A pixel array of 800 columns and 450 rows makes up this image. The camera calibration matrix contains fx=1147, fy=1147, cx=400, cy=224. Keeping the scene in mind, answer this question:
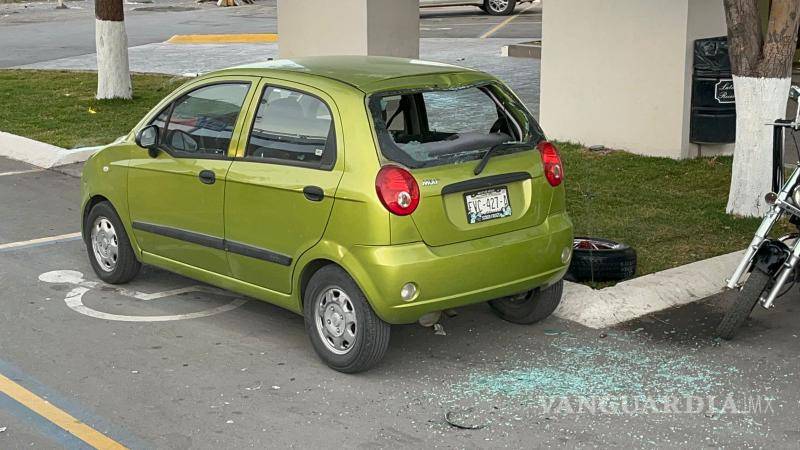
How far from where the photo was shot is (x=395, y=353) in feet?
21.3

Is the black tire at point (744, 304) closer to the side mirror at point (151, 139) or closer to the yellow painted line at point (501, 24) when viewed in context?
the side mirror at point (151, 139)

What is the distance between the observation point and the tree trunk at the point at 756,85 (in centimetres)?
866

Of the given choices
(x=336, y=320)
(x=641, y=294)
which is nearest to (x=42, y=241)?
(x=336, y=320)

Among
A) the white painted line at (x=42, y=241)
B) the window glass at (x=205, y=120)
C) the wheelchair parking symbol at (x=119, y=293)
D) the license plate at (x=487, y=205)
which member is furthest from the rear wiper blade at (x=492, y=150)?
the white painted line at (x=42, y=241)

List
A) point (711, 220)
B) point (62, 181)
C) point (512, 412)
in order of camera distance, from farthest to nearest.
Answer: point (62, 181), point (711, 220), point (512, 412)

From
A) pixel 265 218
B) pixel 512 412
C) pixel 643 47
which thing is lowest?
pixel 512 412

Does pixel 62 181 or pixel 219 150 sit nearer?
pixel 219 150

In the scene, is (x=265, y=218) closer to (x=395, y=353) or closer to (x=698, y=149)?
(x=395, y=353)

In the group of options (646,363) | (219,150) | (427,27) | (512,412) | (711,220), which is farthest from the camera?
(427,27)

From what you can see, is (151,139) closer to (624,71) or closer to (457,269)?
(457,269)

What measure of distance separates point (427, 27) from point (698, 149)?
1615 cm

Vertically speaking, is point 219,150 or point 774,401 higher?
point 219,150

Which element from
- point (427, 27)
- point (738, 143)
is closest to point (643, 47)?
point (738, 143)

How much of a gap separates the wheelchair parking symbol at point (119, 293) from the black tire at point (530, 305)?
5.67 feet
